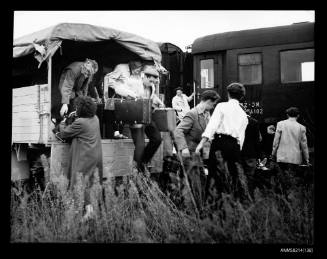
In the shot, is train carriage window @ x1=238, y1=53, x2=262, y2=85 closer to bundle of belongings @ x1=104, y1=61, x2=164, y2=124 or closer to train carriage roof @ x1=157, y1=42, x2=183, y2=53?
train carriage roof @ x1=157, y1=42, x2=183, y2=53

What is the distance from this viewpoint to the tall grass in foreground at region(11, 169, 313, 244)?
3469 mm

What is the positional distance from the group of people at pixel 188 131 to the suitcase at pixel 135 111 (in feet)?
0.49

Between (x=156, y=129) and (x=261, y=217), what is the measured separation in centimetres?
209

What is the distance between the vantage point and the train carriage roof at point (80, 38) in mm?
4432

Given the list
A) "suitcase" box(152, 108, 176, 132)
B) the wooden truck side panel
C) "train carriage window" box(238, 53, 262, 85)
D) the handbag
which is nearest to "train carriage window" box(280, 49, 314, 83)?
"train carriage window" box(238, 53, 262, 85)

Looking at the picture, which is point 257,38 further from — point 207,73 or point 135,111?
point 135,111

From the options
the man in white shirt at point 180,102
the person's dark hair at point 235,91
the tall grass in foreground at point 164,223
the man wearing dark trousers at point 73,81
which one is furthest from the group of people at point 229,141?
the man in white shirt at point 180,102

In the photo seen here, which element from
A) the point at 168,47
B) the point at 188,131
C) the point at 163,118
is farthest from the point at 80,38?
the point at 168,47

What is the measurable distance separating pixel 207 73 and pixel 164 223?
5.42 m

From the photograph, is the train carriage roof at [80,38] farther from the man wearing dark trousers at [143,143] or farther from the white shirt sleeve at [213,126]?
the white shirt sleeve at [213,126]

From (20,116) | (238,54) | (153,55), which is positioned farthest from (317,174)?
(238,54)

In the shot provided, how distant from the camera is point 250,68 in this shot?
796 centimetres

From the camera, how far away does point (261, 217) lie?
11.9 feet
